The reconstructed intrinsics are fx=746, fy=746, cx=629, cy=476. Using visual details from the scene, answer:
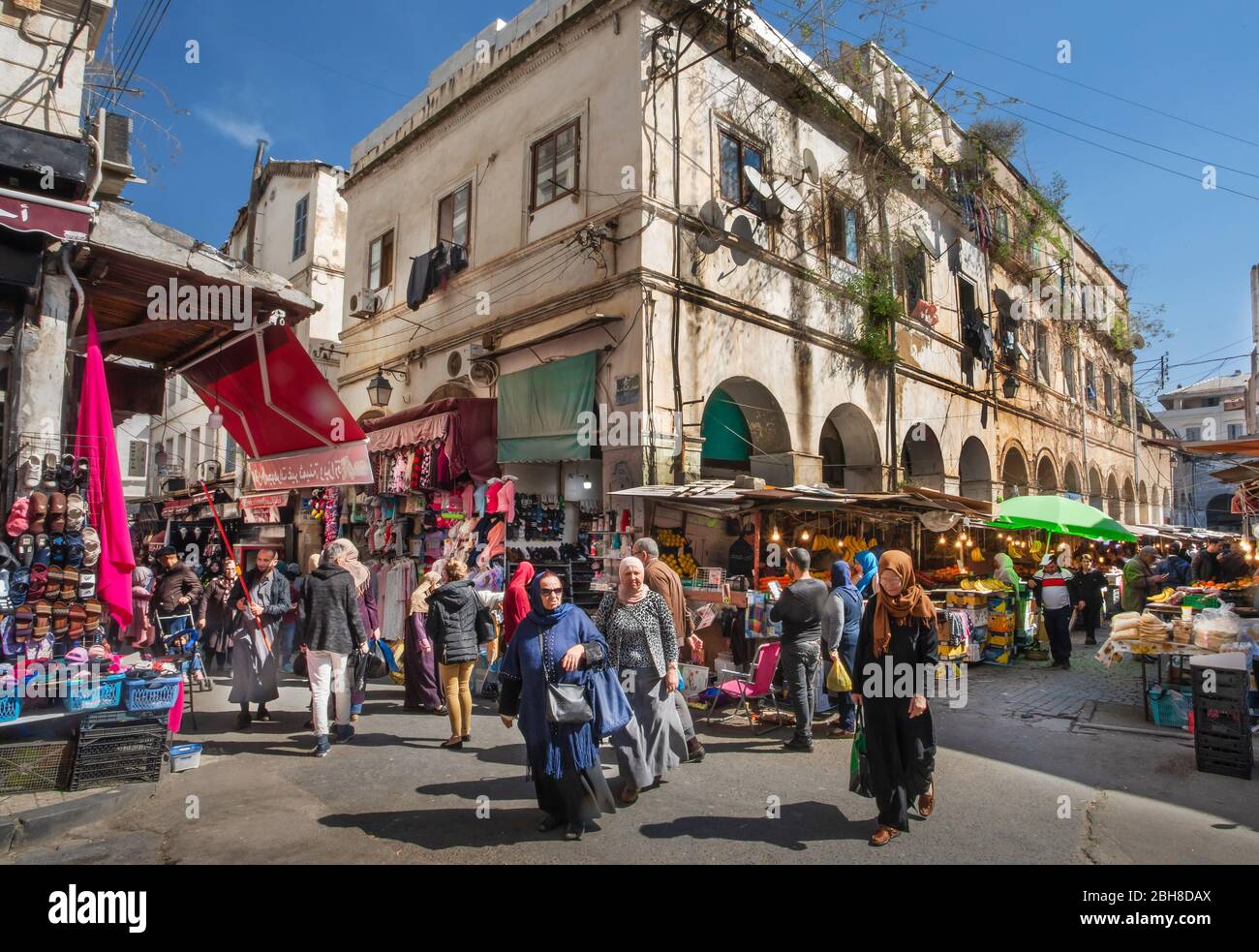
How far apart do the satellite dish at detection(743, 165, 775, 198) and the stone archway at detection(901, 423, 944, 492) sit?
709cm

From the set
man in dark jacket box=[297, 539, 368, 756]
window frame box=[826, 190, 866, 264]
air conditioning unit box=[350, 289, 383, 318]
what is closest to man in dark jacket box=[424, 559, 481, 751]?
man in dark jacket box=[297, 539, 368, 756]

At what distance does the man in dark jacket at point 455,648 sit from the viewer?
6.76 meters

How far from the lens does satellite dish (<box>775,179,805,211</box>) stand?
1331 cm

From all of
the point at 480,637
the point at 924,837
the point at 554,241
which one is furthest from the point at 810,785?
the point at 554,241

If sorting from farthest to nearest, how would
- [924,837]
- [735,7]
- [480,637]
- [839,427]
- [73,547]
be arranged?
1. [839,427]
2. [735,7]
3. [480,637]
4. [73,547]
5. [924,837]

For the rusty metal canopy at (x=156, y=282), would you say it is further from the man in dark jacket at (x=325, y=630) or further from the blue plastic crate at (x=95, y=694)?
the blue plastic crate at (x=95, y=694)

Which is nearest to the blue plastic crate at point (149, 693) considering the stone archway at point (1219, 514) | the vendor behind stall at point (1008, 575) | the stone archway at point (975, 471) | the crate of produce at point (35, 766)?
the crate of produce at point (35, 766)

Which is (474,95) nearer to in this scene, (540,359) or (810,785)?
(540,359)

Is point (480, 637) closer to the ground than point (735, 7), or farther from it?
closer to the ground

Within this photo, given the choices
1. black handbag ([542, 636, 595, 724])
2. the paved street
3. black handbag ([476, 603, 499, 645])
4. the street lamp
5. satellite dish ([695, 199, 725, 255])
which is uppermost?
satellite dish ([695, 199, 725, 255])

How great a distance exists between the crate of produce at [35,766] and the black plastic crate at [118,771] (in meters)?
0.08

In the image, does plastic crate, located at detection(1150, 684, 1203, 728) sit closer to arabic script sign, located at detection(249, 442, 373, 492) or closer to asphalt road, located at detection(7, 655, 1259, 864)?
asphalt road, located at detection(7, 655, 1259, 864)
